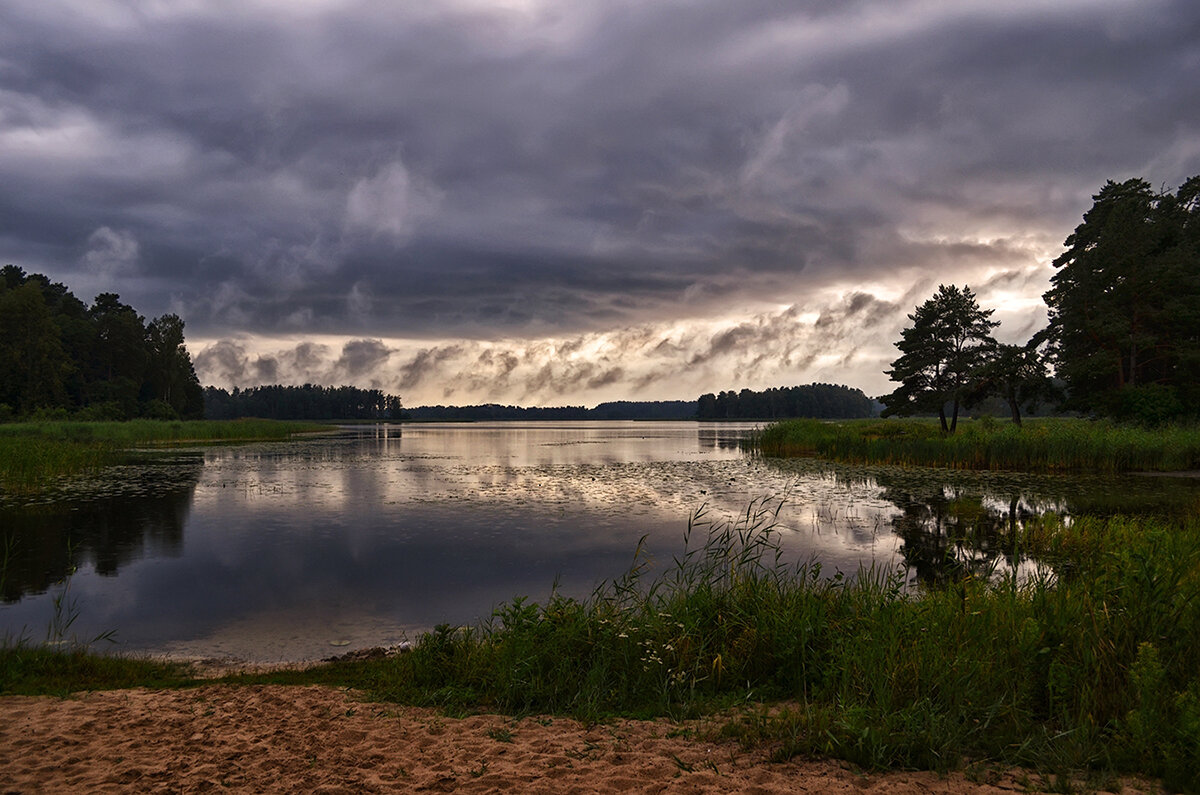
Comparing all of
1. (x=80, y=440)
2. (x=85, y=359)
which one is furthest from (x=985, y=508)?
(x=85, y=359)

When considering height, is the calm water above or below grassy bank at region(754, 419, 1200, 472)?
below

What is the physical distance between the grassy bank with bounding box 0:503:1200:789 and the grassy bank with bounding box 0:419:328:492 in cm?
2538

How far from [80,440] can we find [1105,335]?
2802 inches

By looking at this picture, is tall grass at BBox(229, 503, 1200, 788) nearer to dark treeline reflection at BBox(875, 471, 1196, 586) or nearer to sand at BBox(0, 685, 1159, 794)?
sand at BBox(0, 685, 1159, 794)

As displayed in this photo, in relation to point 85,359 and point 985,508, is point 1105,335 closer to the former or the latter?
point 985,508

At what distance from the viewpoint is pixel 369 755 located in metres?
5.18

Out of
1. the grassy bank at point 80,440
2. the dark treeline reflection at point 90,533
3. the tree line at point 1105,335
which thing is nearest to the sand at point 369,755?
the dark treeline reflection at point 90,533

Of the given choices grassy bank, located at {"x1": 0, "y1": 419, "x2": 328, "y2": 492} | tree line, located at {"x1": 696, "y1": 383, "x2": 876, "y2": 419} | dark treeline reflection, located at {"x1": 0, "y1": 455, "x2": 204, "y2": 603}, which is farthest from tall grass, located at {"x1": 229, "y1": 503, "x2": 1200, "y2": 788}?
tree line, located at {"x1": 696, "y1": 383, "x2": 876, "y2": 419}

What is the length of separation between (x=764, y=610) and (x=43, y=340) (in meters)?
95.5

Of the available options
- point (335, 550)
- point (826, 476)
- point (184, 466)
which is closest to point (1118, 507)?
point (826, 476)

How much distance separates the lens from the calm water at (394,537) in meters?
10.6

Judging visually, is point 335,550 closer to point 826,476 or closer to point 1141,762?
point 1141,762

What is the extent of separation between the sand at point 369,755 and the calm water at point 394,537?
118 inches

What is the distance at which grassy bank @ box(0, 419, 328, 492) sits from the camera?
25.8m
